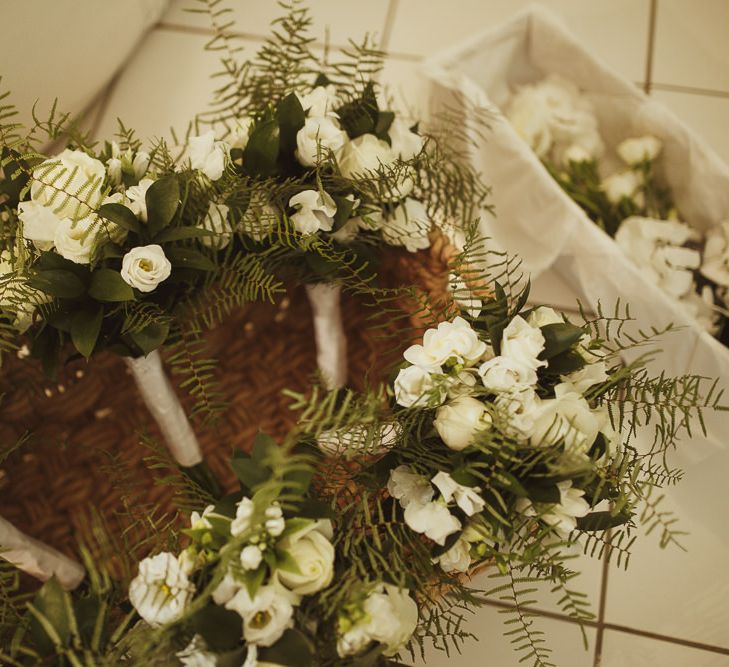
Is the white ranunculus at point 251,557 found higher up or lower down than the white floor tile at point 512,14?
lower down

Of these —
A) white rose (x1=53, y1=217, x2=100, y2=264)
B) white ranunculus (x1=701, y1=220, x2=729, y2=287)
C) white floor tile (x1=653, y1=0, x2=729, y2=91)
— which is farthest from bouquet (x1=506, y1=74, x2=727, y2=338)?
white rose (x1=53, y1=217, x2=100, y2=264)

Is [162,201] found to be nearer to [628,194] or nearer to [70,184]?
[70,184]

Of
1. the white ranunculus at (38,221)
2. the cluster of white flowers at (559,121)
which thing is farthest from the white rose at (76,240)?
the cluster of white flowers at (559,121)

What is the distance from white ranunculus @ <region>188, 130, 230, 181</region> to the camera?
2.08ft

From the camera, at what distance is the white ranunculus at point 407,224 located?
0.72 meters

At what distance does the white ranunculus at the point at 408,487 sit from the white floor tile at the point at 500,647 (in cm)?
26

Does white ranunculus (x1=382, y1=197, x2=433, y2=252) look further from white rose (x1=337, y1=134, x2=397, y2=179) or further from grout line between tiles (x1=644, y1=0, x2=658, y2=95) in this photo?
grout line between tiles (x1=644, y1=0, x2=658, y2=95)

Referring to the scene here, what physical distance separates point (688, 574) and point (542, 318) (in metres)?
0.42

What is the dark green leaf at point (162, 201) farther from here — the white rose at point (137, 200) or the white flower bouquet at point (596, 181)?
the white flower bouquet at point (596, 181)

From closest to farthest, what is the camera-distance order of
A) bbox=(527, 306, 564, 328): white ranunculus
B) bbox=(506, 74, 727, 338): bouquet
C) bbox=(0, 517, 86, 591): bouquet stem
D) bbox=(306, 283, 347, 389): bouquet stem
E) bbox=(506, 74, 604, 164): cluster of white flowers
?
bbox=(527, 306, 564, 328): white ranunculus
bbox=(0, 517, 86, 591): bouquet stem
bbox=(306, 283, 347, 389): bouquet stem
bbox=(506, 74, 727, 338): bouquet
bbox=(506, 74, 604, 164): cluster of white flowers

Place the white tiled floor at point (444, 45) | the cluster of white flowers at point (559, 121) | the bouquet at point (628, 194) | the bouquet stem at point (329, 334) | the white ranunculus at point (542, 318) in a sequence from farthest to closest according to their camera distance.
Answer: the white tiled floor at point (444, 45) → the cluster of white flowers at point (559, 121) → the bouquet at point (628, 194) → the bouquet stem at point (329, 334) → the white ranunculus at point (542, 318)

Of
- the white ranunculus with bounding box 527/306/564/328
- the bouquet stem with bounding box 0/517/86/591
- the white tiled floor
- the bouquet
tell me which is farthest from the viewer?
the white tiled floor

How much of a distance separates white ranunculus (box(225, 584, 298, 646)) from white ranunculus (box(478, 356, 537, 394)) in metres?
0.21

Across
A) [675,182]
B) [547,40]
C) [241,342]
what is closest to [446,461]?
[241,342]
